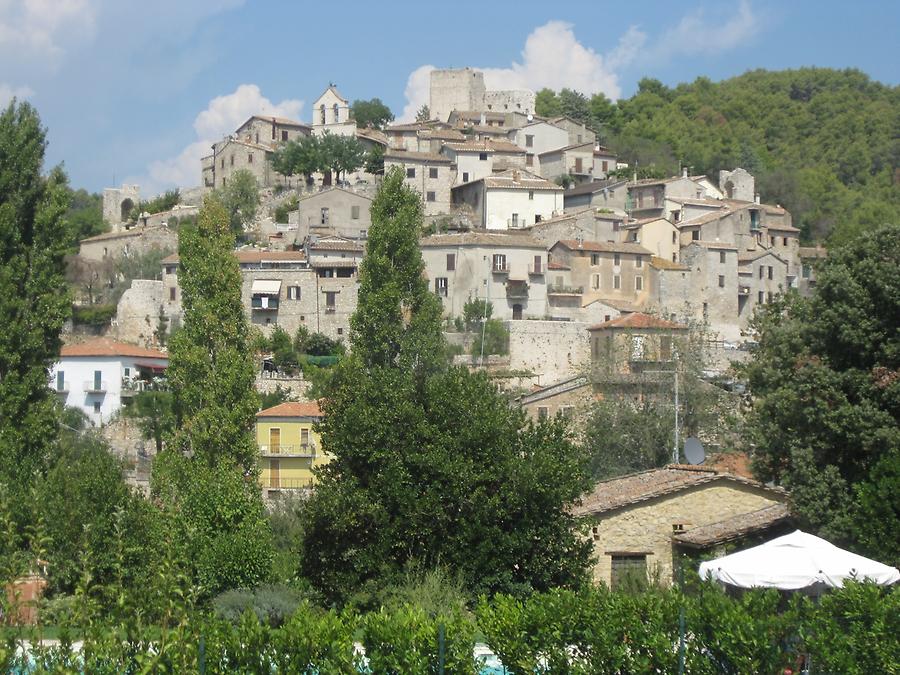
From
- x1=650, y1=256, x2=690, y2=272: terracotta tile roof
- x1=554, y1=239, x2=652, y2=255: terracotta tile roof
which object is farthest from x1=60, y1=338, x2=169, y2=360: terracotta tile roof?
x1=650, y1=256, x2=690, y2=272: terracotta tile roof

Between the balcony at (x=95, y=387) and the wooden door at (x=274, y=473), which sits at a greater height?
the balcony at (x=95, y=387)

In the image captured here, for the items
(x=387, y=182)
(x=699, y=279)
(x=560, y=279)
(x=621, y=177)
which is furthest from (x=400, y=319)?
(x=621, y=177)

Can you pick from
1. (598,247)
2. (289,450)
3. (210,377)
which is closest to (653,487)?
(210,377)

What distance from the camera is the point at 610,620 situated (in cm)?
1430

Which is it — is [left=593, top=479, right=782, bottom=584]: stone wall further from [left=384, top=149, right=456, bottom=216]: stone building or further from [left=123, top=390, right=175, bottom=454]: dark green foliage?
[left=384, top=149, right=456, bottom=216]: stone building

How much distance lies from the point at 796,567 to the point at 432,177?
198 feet

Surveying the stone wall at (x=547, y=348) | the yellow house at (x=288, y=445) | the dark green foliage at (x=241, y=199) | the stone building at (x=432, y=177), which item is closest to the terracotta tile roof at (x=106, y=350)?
the yellow house at (x=288, y=445)

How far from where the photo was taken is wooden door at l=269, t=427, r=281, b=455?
45562 millimetres

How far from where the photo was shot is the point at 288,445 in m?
45.7

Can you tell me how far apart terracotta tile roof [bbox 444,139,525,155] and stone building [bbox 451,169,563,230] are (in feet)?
15.3

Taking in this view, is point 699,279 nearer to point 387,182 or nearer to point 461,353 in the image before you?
point 461,353

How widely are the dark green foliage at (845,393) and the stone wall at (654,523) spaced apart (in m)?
2.11

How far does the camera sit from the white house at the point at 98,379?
186ft

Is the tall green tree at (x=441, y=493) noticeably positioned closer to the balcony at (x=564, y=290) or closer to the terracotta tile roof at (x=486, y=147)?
the balcony at (x=564, y=290)
